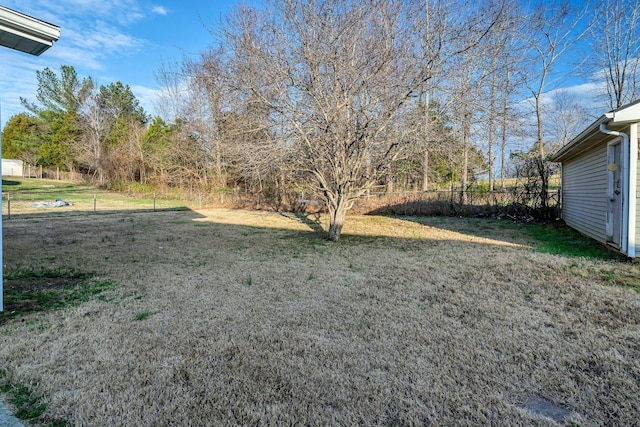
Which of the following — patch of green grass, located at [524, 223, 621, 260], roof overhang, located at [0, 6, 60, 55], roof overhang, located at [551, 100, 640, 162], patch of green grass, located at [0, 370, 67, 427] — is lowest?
patch of green grass, located at [0, 370, 67, 427]

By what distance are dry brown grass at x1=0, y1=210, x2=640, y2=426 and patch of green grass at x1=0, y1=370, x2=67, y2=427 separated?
5 cm

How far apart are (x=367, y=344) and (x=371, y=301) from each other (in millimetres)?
1119

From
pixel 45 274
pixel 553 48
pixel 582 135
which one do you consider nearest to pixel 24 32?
pixel 45 274

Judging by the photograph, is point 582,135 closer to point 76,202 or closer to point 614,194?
point 614,194

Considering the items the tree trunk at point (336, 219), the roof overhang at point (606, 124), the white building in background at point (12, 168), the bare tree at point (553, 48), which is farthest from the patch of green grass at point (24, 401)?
the white building in background at point (12, 168)

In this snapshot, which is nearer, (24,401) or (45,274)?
(24,401)

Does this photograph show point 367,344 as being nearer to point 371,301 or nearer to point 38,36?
point 371,301

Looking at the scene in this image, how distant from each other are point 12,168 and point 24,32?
150 ft

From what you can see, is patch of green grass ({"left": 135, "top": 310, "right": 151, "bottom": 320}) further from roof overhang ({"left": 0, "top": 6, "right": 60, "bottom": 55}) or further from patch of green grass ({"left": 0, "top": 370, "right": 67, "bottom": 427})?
roof overhang ({"left": 0, "top": 6, "right": 60, "bottom": 55})

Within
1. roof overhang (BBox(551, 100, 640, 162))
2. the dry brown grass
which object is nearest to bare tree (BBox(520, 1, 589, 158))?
roof overhang (BBox(551, 100, 640, 162))

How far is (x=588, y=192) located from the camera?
27.9 feet

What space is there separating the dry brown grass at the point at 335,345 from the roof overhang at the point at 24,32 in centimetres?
263

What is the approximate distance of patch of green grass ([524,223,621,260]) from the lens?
647 cm

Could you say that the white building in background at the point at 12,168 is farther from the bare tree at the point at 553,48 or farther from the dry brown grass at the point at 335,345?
the bare tree at the point at 553,48
